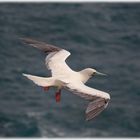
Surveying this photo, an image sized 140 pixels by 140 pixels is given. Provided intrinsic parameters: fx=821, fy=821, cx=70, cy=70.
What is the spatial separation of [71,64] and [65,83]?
26.9 m

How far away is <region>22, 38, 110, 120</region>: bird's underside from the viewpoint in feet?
77.1

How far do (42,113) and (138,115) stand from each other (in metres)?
5.54

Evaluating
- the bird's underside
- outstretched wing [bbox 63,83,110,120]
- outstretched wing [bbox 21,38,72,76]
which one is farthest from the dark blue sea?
outstretched wing [bbox 63,83,110,120]

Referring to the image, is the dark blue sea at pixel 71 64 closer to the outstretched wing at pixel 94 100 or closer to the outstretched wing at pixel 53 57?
the outstretched wing at pixel 53 57

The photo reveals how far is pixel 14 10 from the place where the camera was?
66.9 meters

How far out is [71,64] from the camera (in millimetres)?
51594

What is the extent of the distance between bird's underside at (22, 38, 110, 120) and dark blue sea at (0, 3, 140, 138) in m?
16.6

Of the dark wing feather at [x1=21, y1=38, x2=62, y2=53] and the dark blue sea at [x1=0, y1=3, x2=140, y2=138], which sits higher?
the dark wing feather at [x1=21, y1=38, x2=62, y2=53]

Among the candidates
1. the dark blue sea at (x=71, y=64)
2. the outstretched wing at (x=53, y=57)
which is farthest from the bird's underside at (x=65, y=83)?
the dark blue sea at (x=71, y=64)

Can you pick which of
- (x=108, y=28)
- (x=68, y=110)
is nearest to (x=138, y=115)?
(x=68, y=110)

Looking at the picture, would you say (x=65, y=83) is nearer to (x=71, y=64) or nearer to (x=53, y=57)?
(x=53, y=57)

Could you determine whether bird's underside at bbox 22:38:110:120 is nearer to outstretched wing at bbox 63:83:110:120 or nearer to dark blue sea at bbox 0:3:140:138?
outstretched wing at bbox 63:83:110:120

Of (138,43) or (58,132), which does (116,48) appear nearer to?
(138,43)

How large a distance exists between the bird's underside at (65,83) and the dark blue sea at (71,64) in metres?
16.6
